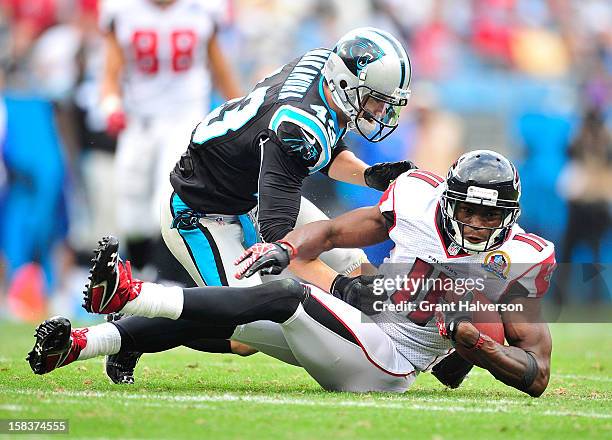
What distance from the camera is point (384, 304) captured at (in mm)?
5457

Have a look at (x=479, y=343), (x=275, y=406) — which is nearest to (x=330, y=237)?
(x=479, y=343)

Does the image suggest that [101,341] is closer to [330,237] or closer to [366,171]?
[330,237]

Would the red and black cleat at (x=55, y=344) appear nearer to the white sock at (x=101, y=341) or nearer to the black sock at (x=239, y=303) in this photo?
the white sock at (x=101, y=341)

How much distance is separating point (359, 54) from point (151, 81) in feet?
11.4

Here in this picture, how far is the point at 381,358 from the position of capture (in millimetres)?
5266

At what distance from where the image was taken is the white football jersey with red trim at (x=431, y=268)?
17.3 ft

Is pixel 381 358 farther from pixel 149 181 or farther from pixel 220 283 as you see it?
pixel 149 181

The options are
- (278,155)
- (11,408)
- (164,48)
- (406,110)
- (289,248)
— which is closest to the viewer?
(11,408)

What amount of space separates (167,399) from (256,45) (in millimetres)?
7467

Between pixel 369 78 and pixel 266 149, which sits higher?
pixel 369 78

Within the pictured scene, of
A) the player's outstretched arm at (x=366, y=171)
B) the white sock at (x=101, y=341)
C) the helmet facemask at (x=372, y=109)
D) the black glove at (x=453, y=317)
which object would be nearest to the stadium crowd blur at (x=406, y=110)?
the player's outstretched arm at (x=366, y=171)

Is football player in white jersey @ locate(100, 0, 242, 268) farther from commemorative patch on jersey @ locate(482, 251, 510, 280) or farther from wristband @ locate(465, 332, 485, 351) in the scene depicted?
wristband @ locate(465, 332, 485, 351)

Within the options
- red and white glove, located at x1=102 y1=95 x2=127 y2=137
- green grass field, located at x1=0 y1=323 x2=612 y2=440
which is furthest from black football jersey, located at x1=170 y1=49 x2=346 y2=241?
red and white glove, located at x1=102 y1=95 x2=127 y2=137

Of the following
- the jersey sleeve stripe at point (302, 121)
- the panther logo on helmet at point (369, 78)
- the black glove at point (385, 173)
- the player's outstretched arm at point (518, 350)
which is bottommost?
the player's outstretched arm at point (518, 350)
